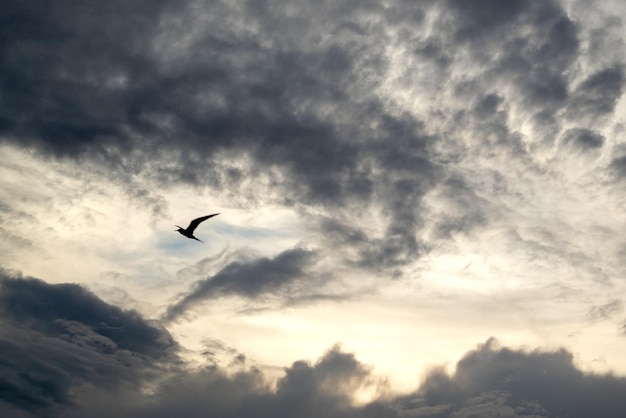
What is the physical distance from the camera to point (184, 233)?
9056 centimetres
